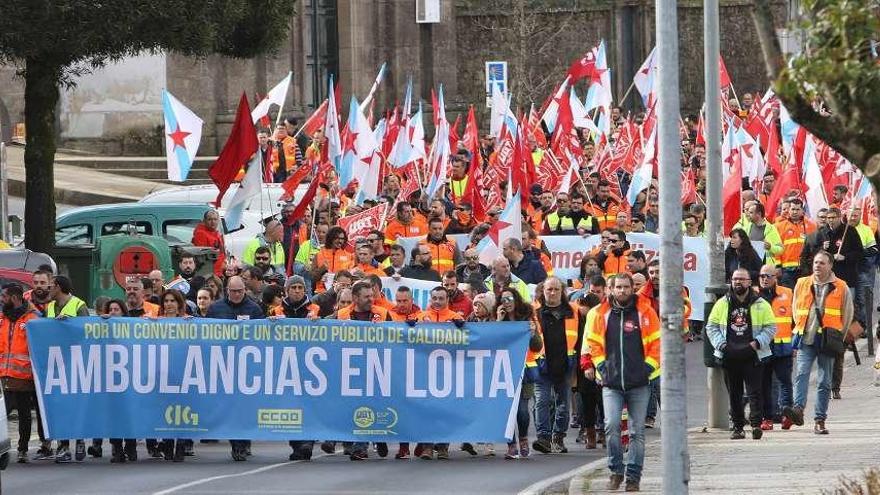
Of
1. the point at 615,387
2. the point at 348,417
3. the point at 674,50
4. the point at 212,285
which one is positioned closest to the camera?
the point at 674,50

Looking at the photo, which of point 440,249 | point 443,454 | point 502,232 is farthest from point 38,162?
point 443,454

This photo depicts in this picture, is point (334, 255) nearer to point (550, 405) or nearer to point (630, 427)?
point (550, 405)

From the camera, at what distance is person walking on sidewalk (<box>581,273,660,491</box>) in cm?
1633

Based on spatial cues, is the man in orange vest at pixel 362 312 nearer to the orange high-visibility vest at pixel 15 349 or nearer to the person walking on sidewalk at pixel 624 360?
the orange high-visibility vest at pixel 15 349

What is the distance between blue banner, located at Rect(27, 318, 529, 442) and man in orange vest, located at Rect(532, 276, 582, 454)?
46cm

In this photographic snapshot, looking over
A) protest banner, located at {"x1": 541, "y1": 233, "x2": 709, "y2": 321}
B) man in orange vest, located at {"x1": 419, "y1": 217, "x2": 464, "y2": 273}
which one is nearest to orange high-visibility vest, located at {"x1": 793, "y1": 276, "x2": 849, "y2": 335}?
man in orange vest, located at {"x1": 419, "y1": 217, "x2": 464, "y2": 273}

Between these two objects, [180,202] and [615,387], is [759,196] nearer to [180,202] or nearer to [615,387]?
[180,202]

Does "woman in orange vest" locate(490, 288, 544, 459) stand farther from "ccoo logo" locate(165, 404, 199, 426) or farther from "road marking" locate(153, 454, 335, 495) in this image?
"ccoo logo" locate(165, 404, 199, 426)

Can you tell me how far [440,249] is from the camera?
81.6ft

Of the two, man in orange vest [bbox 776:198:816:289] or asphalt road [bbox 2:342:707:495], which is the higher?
man in orange vest [bbox 776:198:816:289]

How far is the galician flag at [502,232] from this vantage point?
23.8 meters

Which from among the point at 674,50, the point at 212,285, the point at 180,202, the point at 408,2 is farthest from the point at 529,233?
the point at 408,2

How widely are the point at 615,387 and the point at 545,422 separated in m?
2.90

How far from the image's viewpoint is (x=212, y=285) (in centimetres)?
2092
